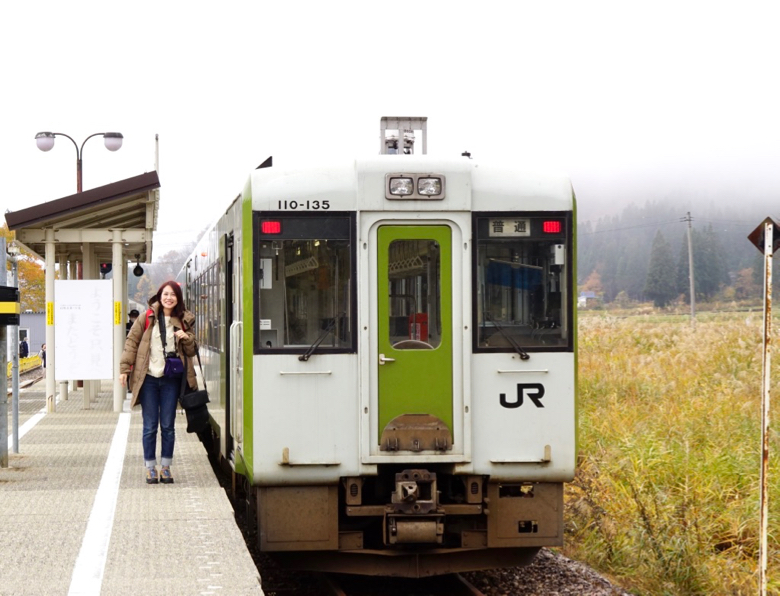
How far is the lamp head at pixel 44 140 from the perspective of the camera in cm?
2564

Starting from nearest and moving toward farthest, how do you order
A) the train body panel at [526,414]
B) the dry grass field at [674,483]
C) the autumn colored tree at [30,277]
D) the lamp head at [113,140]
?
1. the train body panel at [526,414]
2. the dry grass field at [674,483]
3. the lamp head at [113,140]
4. the autumn colored tree at [30,277]

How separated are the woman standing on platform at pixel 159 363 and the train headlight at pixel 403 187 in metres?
2.75

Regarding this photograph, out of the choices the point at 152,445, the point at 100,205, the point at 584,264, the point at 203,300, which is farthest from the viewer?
the point at 584,264

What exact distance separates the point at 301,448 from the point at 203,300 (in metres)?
6.07

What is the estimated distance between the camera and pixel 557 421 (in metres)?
7.71

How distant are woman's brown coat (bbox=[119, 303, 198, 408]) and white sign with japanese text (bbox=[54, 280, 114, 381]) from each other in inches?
275

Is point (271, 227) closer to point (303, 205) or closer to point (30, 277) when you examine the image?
point (303, 205)

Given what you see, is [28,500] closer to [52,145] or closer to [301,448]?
[301,448]

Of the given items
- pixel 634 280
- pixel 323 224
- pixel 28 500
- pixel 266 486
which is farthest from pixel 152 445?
pixel 634 280

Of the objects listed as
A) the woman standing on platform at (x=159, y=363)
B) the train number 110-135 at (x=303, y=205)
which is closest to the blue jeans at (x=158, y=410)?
the woman standing on platform at (x=159, y=363)

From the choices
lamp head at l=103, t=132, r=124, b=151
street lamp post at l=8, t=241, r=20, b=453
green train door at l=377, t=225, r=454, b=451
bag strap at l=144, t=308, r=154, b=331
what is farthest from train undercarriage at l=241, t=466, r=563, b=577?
lamp head at l=103, t=132, r=124, b=151

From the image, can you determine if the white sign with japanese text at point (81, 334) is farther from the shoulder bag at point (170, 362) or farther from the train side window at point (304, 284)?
the train side window at point (304, 284)

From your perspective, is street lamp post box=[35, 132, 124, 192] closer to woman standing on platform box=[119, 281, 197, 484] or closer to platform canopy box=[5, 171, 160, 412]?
platform canopy box=[5, 171, 160, 412]

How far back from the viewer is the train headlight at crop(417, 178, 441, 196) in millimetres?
7625
